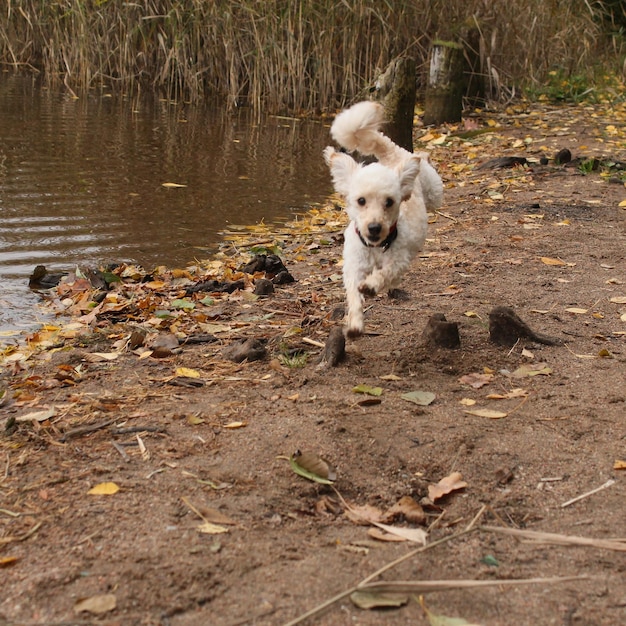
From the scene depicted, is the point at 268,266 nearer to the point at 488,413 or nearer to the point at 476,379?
the point at 476,379

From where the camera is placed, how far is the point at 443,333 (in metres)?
4.00

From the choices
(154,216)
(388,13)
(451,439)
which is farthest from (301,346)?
(388,13)

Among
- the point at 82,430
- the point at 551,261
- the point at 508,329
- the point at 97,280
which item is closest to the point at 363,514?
the point at 82,430

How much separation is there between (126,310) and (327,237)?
262 centimetres

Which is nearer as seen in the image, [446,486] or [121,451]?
[446,486]

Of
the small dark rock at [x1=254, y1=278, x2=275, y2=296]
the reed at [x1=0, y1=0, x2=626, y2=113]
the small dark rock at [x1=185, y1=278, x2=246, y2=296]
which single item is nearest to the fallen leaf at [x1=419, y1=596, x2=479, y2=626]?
the small dark rock at [x1=254, y1=278, x2=275, y2=296]

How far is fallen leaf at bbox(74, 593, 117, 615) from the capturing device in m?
2.04

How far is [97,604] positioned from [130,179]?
7.50 m

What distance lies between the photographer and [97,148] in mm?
10547

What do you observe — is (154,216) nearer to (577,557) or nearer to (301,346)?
(301,346)

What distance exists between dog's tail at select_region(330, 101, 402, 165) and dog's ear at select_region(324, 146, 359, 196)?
289 mm

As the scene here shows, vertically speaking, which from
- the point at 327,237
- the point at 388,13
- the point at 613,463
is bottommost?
the point at 327,237

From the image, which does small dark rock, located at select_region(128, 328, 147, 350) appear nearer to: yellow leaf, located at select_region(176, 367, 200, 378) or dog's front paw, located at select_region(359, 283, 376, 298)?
yellow leaf, located at select_region(176, 367, 200, 378)

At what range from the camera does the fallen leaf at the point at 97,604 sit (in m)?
2.04
